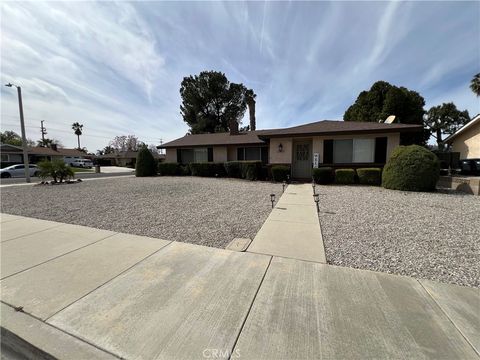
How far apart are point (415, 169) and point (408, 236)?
239 inches

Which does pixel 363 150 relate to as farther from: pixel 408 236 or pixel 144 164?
pixel 144 164

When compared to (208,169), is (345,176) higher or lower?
lower

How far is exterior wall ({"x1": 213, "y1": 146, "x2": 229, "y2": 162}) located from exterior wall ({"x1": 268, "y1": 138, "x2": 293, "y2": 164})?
16.3 feet

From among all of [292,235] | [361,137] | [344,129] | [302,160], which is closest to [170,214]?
[292,235]

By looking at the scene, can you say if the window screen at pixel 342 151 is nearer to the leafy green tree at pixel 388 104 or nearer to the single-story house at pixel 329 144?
the single-story house at pixel 329 144

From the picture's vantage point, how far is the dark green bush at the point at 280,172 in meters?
12.4

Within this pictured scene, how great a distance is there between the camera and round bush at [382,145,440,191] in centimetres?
880

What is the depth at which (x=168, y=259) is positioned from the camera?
341cm

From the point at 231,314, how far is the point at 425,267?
2.89 metres

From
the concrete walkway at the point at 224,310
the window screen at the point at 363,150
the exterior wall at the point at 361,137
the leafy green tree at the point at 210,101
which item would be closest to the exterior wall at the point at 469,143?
the exterior wall at the point at 361,137

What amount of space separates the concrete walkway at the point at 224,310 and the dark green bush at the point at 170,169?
15.4 meters

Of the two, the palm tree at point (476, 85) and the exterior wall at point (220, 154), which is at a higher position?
the palm tree at point (476, 85)

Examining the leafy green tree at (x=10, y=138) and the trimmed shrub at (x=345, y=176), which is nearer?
the trimmed shrub at (x=345, y=176)

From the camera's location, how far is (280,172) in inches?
494
